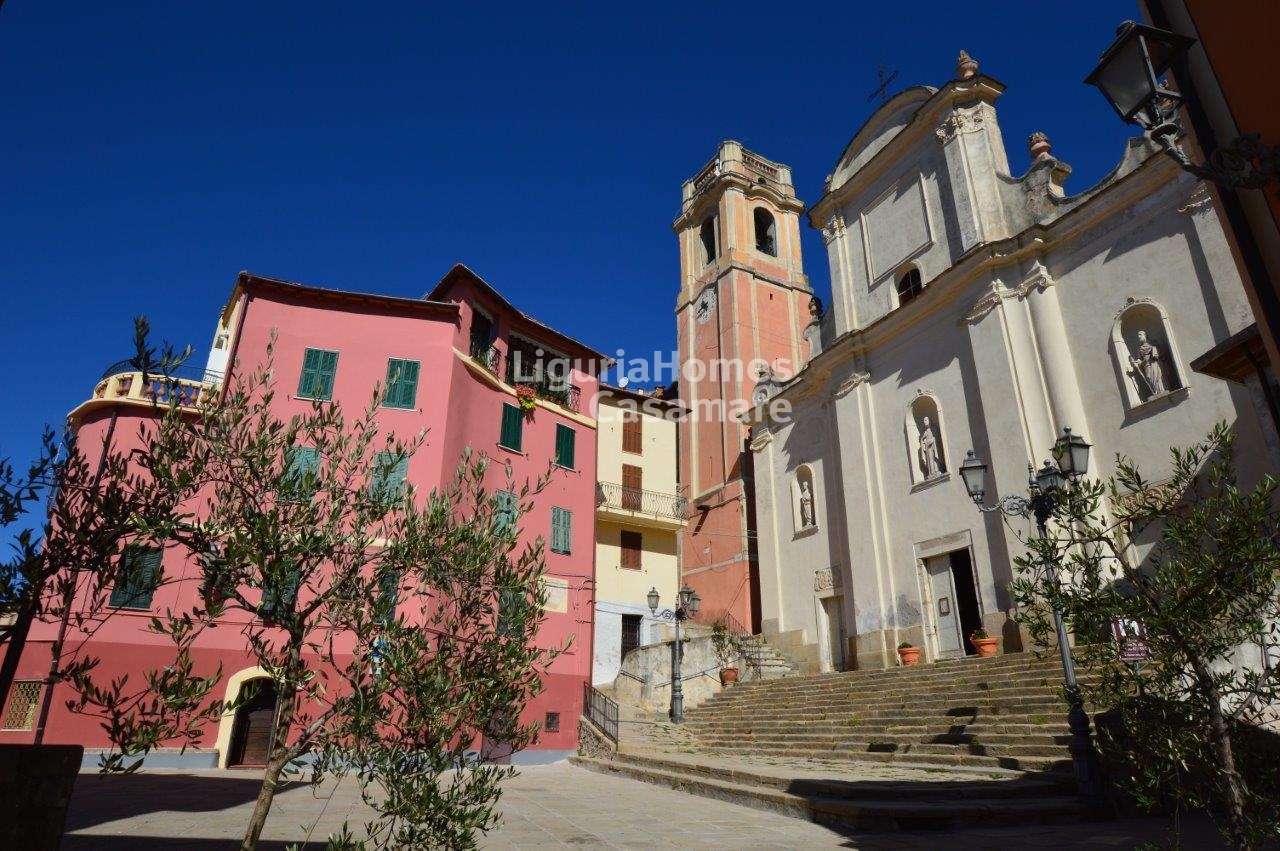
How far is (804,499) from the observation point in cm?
2341

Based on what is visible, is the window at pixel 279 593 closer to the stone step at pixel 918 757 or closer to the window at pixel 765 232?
the stone step at pixel 918 757

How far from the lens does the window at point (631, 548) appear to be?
2442 centimetres

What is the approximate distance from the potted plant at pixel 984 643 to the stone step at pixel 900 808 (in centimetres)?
753

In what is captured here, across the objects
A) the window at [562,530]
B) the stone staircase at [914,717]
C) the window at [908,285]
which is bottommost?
the stone staircase at [914,717]

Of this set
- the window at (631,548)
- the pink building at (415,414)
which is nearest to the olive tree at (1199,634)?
the pink building at (415,414)

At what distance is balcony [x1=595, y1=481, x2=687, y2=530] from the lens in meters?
24.1

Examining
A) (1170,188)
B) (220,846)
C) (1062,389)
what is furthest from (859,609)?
(220,846)

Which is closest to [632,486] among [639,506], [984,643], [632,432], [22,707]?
[639,506]

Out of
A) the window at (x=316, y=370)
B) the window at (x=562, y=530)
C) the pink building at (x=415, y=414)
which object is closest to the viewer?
the pink building at (x=415, y=414)

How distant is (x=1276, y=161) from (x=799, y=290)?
1184 inches

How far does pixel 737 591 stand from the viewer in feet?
83.9

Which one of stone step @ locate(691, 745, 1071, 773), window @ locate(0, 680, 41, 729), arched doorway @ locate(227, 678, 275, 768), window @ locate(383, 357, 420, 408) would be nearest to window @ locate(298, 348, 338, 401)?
window @ locate(383, 357, 420, 408)

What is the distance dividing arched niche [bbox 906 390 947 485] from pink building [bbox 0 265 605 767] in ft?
29.2

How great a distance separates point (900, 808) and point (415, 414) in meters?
12.9
